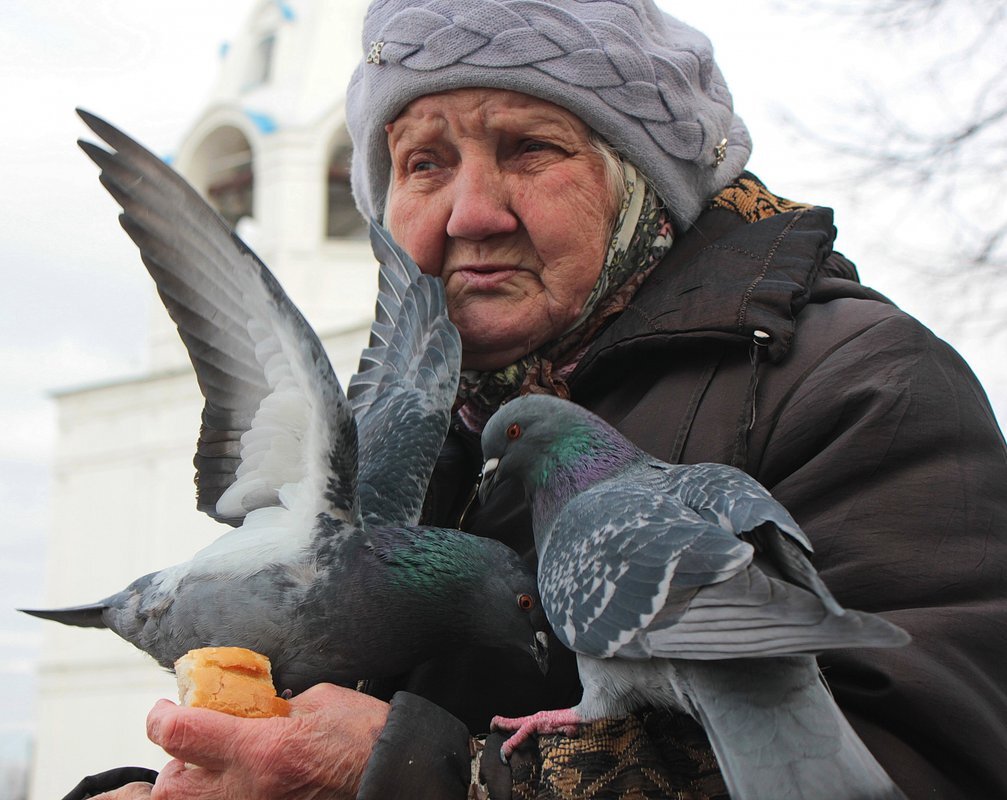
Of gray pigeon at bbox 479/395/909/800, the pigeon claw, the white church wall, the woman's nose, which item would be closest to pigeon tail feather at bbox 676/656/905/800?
gray pigeon at bbox 479/395/909/800

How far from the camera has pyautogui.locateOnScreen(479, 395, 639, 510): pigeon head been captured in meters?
2.48

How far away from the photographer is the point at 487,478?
8.91 ft

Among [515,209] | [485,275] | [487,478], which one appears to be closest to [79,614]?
[487,478]

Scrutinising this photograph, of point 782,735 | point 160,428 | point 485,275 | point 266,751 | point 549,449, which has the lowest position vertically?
point 160,428

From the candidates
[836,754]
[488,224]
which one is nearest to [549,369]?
[488,224]

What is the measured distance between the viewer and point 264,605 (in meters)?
2.43

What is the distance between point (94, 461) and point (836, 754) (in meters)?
19.9

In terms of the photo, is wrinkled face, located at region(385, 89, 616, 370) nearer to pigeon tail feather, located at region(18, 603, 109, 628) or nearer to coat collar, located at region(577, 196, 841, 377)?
coat collar, located at region(577, 196, 841, 377)

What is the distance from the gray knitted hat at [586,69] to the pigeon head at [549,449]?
0.76 metres

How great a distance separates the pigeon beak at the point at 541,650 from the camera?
2.48 meters

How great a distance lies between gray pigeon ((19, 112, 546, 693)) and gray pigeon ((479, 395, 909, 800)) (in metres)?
0.24

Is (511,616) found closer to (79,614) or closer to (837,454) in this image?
(837,454)

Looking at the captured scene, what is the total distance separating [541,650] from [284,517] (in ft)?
2.08

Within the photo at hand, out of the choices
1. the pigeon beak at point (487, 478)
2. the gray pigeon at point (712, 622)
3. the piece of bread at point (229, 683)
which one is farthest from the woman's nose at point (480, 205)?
the piece of bread at point (229, 683)
